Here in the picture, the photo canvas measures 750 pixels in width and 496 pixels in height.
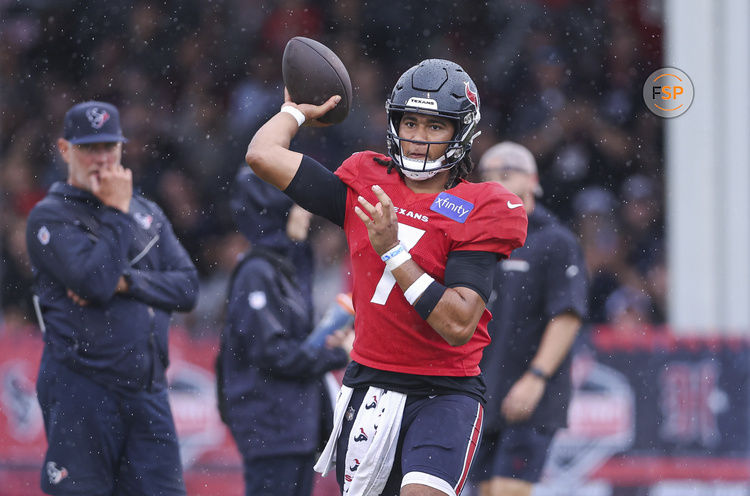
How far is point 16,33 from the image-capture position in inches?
508

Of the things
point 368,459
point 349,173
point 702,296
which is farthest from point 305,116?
point 702,296

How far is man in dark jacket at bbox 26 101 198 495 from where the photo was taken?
5266 mm

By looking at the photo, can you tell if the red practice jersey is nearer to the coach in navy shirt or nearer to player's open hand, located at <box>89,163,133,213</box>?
player's open hand, located at <box>89,163,133,213</box>

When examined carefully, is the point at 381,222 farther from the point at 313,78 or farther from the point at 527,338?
the point at 527,338

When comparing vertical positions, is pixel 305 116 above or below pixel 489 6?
below

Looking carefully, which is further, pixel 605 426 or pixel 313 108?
pixel 605 426

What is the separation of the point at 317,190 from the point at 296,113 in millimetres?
344

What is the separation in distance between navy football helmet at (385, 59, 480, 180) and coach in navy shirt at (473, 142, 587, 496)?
206 centimetres

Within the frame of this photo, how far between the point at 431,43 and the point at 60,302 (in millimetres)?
7748

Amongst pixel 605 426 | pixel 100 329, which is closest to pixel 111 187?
pixel 100 329

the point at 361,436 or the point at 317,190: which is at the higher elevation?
the point at 317,190

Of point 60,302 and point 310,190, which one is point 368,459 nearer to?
point 310,190

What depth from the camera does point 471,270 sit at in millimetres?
4066

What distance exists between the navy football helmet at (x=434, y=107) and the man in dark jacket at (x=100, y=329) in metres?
1.69
